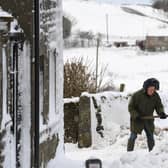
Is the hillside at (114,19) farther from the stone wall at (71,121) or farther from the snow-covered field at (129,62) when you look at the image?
the stone wall at (71,121)

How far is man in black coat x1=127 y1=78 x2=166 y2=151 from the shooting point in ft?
44.8

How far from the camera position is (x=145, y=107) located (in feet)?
45.6

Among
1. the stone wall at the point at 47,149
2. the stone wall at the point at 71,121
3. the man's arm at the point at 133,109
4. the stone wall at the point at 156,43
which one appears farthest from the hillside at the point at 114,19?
the stone wall at the point at 47,149

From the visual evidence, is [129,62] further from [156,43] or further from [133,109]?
[133,109]

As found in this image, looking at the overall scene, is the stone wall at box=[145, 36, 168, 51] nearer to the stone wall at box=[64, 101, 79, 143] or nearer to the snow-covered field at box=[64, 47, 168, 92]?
the snow-covered field at box=[64, 47, 168, 92]

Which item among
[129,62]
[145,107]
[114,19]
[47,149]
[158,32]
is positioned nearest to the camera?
[47,149]

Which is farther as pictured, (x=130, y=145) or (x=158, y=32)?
(x=158, y=32)

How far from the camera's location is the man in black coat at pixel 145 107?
1366 centimetres

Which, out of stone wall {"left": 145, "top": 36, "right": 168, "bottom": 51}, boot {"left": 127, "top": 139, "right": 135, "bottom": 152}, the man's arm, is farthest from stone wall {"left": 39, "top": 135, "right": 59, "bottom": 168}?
stone wall {"left": 145, "top": 36, "right": 168, "bottom": 51}

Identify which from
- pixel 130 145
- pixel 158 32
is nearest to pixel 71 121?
pixel 130 145

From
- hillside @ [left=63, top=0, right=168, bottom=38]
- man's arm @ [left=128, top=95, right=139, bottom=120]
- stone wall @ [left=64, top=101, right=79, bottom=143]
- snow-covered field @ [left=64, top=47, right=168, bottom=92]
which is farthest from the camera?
hillside @ [left=63, top=0, right=168, bottom=38]

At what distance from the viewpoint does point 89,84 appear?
24.7m

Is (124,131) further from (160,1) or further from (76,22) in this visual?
(160,1)

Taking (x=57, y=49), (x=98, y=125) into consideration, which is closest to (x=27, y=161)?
(x=57, y=49)
